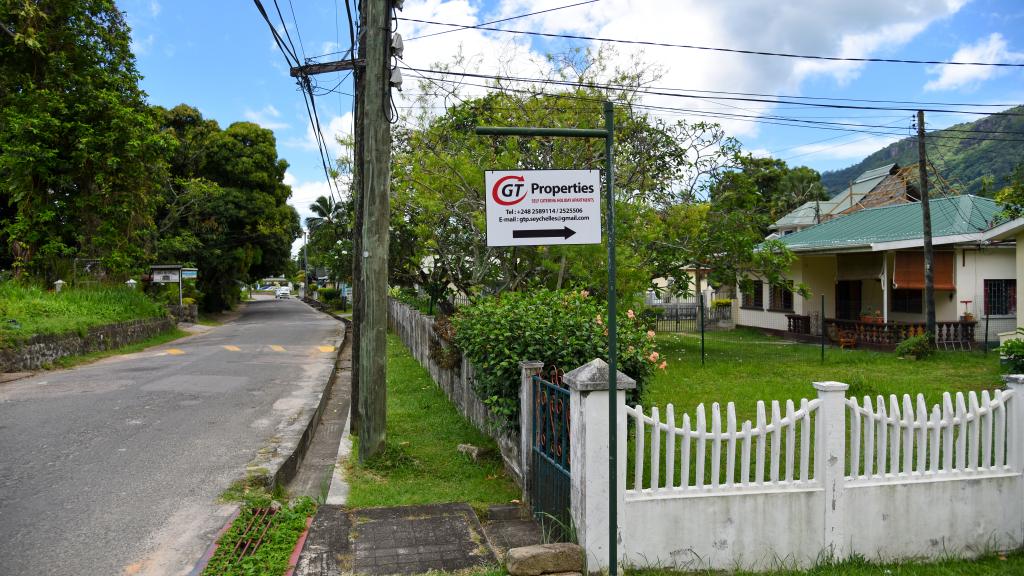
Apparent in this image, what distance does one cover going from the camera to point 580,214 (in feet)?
16.4

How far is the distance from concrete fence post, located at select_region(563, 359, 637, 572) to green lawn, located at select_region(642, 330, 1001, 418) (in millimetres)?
4145

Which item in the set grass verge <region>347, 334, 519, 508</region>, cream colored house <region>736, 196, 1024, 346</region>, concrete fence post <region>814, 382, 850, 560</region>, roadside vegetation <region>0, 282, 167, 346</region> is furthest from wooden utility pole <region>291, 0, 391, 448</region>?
cream colored house <region>736, 196, 1024, 346</region>

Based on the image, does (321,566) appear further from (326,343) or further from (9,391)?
(326,343)

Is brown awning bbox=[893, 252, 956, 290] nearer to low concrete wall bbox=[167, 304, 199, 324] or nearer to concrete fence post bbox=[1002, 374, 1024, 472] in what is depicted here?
concrete fence post bbox=[1002, 374, 1024, 472]

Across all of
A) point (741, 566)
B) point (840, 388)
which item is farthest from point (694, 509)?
point (840, 388)

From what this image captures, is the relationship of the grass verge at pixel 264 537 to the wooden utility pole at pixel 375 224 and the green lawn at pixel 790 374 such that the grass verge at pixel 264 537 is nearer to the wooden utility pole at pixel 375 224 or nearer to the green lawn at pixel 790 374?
the wooden utility pole at pixel 375 224

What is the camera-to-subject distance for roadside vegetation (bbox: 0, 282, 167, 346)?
16.5 m

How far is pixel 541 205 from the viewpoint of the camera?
4.98 metres

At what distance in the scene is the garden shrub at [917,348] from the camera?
18469 millimetres

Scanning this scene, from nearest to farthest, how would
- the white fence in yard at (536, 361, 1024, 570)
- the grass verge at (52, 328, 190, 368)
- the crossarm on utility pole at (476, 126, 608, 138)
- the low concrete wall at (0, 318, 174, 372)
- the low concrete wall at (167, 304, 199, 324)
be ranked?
1. the crossarm on utility pole at (476, 126, 608, 138)
2. the white fence in yard at (536, 361, 1024, 570)
3. the low concrete wall at (0, 318, 174, 372)
4. the grass verge at (52, 328, 190, 368)
5. the low concrete wall at (167, 304, 199, 324)

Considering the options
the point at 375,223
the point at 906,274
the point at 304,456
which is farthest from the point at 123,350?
the point at 906,274

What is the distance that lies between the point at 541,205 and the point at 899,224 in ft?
72.4

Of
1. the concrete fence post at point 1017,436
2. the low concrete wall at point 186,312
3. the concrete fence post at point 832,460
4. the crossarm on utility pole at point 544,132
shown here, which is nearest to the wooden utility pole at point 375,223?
the crossarm on utility pole at point 544,132

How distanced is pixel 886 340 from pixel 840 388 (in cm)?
1782
